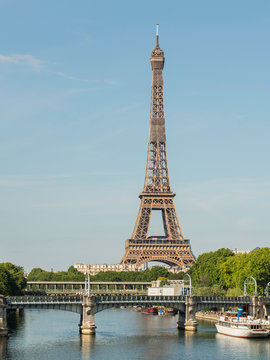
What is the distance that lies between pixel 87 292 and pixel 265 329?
25286 millimetres

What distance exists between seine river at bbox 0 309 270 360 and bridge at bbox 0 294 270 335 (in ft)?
8.05

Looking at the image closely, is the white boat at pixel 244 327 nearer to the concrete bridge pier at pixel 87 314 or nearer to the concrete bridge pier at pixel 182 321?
the concrete bridge pier at pixel 182 321

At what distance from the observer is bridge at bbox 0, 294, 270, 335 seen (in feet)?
320

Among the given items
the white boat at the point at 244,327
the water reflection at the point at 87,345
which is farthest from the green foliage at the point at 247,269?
the water reflection at the point at 87,345

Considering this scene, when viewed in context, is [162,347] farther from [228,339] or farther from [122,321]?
[122,321]

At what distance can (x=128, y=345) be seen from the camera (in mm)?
90312

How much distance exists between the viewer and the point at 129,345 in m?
90.2

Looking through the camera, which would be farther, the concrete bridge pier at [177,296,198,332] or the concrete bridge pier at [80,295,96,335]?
the concrete bridge pier at [177,296,198,332]

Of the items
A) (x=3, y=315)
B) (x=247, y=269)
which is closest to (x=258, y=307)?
(x=247, y=269)

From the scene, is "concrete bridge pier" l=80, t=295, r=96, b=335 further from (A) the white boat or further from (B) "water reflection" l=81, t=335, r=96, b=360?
(A) the white boat

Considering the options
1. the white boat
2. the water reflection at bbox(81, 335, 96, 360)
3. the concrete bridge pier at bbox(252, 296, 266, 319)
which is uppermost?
the concrete bridge pier at bbox(252, 296, 266, 319)

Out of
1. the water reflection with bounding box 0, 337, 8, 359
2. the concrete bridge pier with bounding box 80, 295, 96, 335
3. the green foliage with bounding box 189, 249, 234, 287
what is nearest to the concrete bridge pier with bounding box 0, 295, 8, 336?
the water reflection with bounding box 0, 337, 8, 359

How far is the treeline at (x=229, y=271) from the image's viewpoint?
125850 mm

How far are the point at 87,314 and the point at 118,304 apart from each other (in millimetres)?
5363
